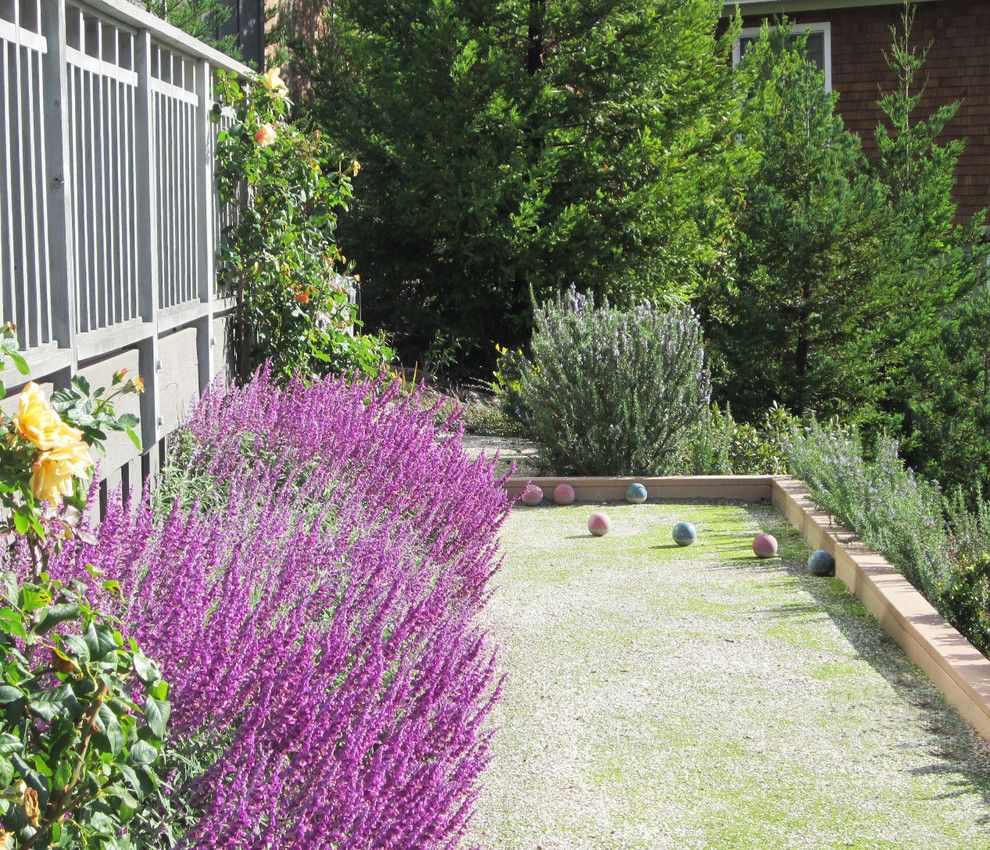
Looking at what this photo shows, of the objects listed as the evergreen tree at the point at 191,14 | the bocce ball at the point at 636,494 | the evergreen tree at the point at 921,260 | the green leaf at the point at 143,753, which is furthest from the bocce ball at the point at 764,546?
the evergreen tree at the point at 191,14

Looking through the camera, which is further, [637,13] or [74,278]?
[637,13]

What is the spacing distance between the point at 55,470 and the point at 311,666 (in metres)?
0.74

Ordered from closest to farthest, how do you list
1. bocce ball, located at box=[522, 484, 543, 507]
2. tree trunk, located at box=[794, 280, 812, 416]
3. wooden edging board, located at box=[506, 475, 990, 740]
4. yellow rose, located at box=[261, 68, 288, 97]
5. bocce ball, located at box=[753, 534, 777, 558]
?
wooden edging board, located at box=[506, 475, 990, 740] < bocce ball, located at box=[753, 534, 777, 558] < yellow rose, located at box=[261, 68, 288, 97] < bocce ball, located at box=[522, 484, 543, 507] < tree trunk, located at box=[794, 280, 812, 416]

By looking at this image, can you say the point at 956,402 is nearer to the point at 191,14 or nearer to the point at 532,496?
the point at 532,496

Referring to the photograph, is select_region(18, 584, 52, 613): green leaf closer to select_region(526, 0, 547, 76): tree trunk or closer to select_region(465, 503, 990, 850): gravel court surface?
select_region(465, 503, 990, 850): gravel court surface

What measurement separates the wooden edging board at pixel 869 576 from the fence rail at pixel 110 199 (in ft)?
8.67

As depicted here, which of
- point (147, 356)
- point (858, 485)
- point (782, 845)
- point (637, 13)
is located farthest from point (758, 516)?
point (637, 13)

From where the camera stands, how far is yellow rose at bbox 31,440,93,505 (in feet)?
7.11

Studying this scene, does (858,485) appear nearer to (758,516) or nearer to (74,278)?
(758,516)

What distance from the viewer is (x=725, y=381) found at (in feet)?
36.9

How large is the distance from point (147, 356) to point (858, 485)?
3.54 m

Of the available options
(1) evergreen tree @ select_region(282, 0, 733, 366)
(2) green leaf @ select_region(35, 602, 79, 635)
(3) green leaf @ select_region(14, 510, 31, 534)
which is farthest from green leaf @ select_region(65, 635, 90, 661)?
(1) evergreen tree @ select_region(282, 0, 733, 366)

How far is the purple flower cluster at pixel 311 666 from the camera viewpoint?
240cm

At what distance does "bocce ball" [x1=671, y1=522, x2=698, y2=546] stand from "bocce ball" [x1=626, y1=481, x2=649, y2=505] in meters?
1.24
